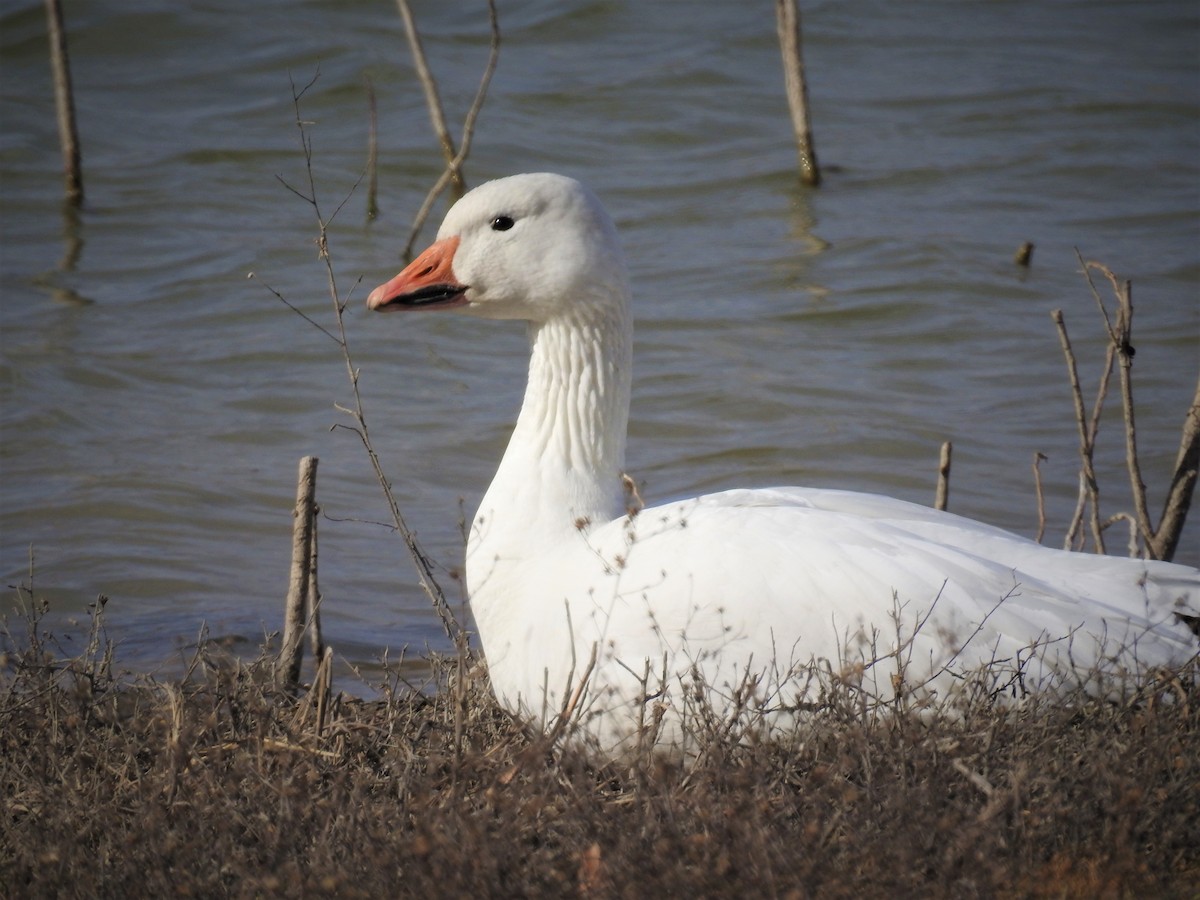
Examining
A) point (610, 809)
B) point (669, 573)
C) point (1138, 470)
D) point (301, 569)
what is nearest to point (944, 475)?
point (1138, 470)

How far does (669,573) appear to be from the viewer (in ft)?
12.2

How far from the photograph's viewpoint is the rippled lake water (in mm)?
7348

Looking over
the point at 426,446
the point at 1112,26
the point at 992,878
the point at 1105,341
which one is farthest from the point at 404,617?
the point at 1112,26

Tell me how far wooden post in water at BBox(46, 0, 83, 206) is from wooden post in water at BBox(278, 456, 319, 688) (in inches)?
314

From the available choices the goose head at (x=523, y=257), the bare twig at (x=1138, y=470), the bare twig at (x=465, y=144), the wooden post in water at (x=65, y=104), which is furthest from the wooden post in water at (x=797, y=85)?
the goose head at (x=523, y=257)

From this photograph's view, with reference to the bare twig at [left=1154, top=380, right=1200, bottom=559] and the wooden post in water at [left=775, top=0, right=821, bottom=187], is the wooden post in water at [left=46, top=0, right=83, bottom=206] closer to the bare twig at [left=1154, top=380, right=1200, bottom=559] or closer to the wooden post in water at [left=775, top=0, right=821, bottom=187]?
the wooden post in water at [left=775, top=0, right=821, bottom=187]

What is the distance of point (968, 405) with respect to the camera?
8.62 meters

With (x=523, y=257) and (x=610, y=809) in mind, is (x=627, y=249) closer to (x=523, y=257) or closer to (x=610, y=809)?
(x=523, y=257)

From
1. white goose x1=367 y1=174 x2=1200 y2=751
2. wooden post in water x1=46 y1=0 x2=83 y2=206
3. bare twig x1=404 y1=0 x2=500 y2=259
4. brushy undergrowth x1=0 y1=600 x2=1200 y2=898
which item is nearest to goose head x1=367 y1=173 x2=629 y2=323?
white goose x1=367 y1=174 x2=1200 y2=751

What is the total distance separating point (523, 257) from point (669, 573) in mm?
1154

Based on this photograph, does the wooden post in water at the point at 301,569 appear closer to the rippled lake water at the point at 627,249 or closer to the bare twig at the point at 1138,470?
the rippled lake water at the point at 627,249

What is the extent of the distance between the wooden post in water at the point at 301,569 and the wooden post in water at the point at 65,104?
26.2ft

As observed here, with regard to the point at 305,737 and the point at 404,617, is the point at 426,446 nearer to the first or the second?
the point at 404,617

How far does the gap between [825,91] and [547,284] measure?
11.1m
